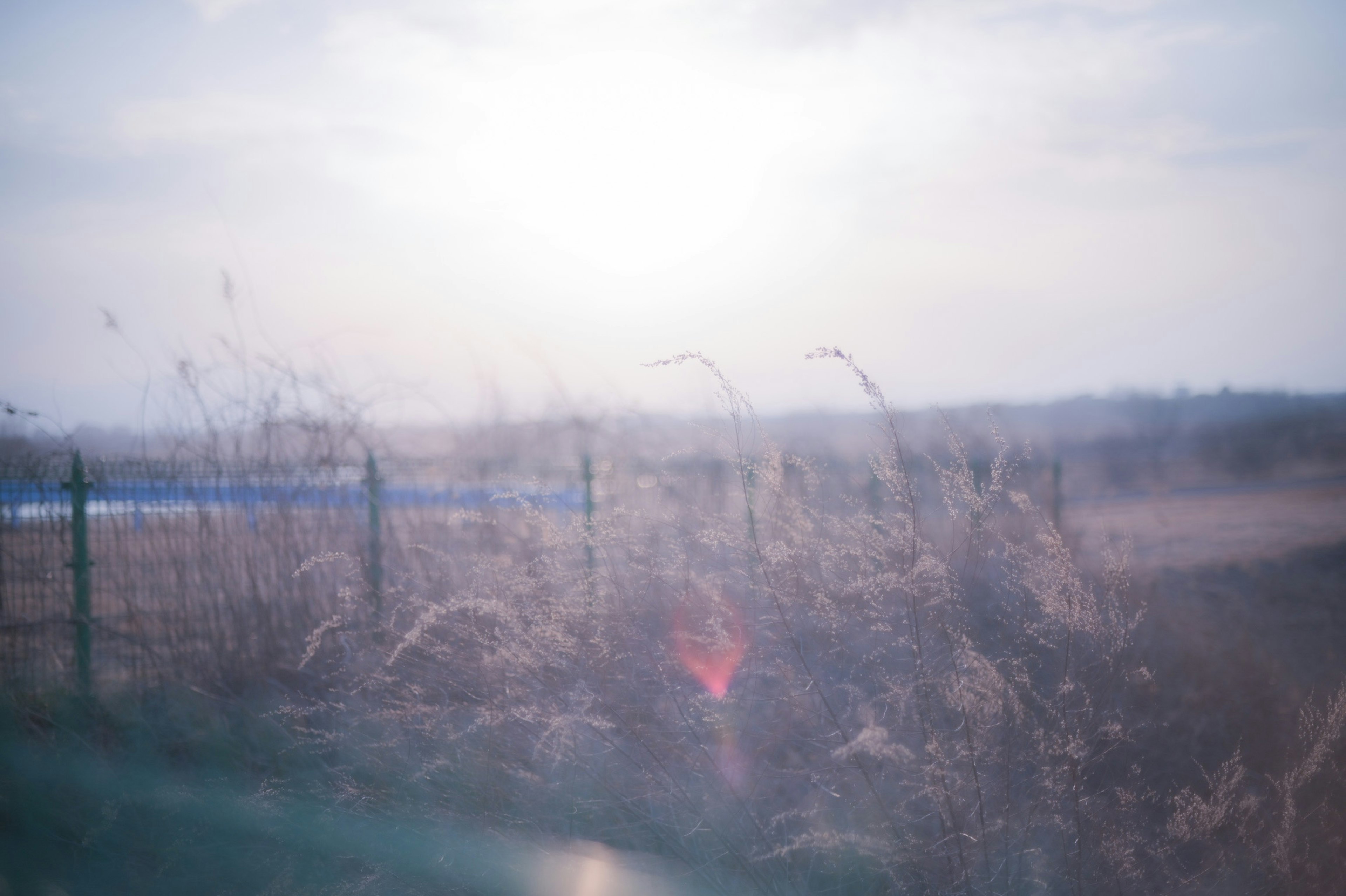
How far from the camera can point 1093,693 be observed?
9.35 ft

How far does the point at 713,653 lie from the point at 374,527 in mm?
2846

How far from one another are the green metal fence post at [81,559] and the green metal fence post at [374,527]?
1.52 m

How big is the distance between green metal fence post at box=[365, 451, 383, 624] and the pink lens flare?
7.47 feet

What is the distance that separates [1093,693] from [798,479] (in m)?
2.91

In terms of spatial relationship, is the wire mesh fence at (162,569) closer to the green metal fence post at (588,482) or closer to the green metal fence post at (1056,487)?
the green metal fence post at (588,482)

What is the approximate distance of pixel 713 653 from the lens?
325cm

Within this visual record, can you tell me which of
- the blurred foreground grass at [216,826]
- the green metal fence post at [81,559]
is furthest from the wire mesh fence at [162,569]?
the blurred foreground grass at [216,826]

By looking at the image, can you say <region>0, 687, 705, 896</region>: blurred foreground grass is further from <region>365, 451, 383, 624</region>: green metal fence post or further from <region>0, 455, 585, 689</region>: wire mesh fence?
<region>365, 451, 383, 624</region>: green metal fence post

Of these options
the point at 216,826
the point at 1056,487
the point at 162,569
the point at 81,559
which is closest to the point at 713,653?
the point at 216,826

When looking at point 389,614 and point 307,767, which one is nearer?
point 307,767

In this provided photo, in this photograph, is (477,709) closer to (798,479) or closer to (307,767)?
(307,767)

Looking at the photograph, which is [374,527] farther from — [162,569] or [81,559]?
[81,559]

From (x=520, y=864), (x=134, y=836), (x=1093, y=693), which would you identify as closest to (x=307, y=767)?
(x=134, y=836)

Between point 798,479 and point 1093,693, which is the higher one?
point 798,479
